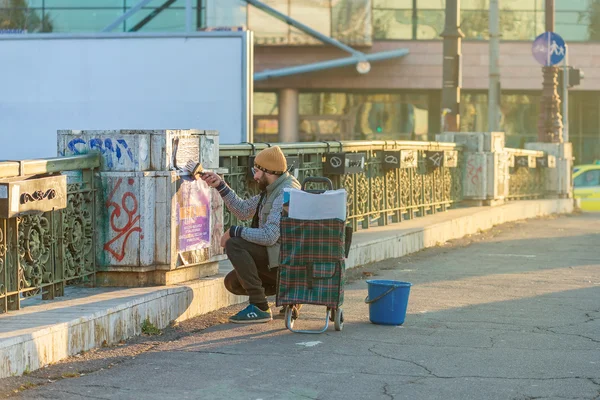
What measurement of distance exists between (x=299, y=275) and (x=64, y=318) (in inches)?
71.7

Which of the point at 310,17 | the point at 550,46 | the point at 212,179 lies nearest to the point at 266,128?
the point at 310,17

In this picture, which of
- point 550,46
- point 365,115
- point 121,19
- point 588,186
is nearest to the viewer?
point 121,19

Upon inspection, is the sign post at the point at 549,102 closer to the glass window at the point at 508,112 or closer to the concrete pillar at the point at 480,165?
the concrete pillar at the point at 480,165

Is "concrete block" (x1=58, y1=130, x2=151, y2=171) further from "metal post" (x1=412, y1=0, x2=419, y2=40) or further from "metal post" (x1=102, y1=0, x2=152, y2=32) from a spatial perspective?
"metal post" (x1=412, y1=0, x2=419, y2=40)

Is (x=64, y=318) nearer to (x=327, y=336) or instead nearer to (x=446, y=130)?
(x=327, y=336)

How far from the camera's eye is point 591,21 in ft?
166

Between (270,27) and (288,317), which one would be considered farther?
(270,27)

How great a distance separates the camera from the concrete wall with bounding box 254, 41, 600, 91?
49094 mm

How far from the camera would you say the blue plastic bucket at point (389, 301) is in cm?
934

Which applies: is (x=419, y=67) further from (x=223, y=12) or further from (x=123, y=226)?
(x=123, y=226)

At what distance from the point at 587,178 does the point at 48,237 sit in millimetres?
25796

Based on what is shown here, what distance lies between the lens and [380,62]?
164 ft

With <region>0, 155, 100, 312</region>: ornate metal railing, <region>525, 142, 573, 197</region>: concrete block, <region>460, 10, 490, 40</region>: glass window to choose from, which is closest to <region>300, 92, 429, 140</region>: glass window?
<region>460, 10, 490, 40</region>: glass window

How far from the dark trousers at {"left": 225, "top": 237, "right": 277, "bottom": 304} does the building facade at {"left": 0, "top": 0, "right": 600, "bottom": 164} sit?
3731 centimetres
